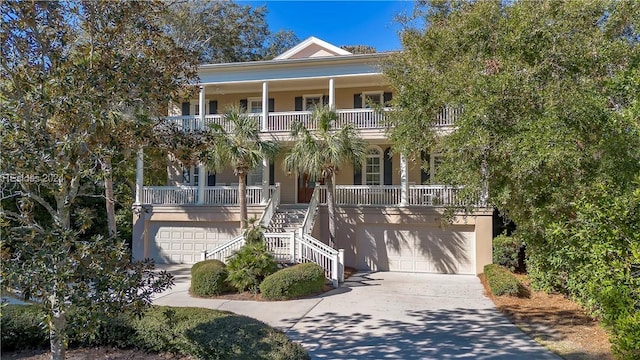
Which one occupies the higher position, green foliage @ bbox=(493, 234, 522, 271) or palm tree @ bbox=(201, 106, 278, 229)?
palm tree @ bbox=(201, 106, 278, 229)

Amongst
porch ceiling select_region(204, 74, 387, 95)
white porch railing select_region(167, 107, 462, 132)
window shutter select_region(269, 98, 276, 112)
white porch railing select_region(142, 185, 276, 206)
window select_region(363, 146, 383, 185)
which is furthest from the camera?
window shutter select_region(269, 98, 276, 112)

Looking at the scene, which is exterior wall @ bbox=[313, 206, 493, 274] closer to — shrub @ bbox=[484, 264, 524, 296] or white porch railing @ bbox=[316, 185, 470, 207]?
white porch railing @ bbox=[316, 185, 470, 207]

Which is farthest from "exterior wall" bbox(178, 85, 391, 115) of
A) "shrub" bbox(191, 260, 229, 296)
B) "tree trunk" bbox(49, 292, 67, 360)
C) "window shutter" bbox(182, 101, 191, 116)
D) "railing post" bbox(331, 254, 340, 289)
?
"tree trunk" bbox(49, 292, 67, 360)

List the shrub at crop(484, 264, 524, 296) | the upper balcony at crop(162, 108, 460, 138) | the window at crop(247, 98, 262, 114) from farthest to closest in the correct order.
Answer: the window at crop(247, 98, 262, 114) → the upper balcony at crop(162, 108, 460, 138) → the shrub at crop(484, 264, 524, 296)

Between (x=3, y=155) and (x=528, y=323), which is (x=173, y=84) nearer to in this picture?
(x=3, y=155)

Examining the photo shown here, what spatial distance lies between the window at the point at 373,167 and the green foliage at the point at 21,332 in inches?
499

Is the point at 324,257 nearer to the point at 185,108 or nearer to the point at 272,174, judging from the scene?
the point at 272,174

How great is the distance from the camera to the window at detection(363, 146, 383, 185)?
16719mm

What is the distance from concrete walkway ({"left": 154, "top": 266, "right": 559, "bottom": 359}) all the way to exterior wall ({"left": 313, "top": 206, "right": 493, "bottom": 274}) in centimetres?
216

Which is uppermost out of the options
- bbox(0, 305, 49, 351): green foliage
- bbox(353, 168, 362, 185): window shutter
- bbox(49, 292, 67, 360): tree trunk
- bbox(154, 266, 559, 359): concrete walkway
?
bbox(353, 168, 362, 185): window shutter

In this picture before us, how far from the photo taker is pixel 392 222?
567 inches

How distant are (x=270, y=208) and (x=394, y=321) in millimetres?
8011

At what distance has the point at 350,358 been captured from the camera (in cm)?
580

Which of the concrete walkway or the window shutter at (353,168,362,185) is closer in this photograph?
the concrete walkway
